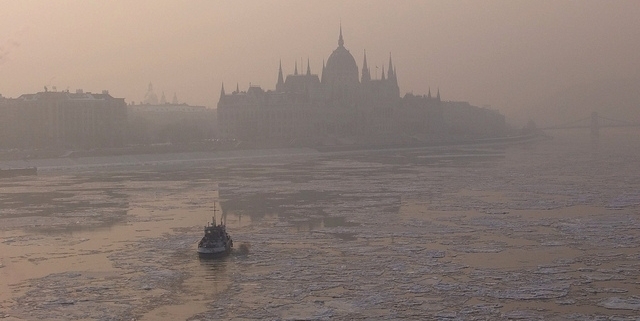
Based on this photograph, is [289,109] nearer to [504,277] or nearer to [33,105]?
[33,105]

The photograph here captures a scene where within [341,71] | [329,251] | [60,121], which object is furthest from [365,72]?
[329,251]

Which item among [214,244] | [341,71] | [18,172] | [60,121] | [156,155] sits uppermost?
[341,71]

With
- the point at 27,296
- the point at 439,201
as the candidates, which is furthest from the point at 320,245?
the point at 439,201

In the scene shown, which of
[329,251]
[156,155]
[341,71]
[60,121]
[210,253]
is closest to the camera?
[210,253]

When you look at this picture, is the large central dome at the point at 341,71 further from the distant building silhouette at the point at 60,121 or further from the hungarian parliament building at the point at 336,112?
the distant building silhouette at the point at 60,121

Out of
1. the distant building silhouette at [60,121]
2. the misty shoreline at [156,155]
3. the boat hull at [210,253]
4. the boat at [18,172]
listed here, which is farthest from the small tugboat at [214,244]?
the distant building silhouette at [60,121]

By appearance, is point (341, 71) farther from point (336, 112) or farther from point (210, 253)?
point (210, 253)

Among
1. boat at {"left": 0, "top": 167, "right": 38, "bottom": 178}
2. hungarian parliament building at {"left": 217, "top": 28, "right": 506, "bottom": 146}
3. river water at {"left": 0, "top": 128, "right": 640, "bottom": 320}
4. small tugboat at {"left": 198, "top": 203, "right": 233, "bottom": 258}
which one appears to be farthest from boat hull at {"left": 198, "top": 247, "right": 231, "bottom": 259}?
hungarian parliament building at {"left": 217, "top": 28, "right": 506, "bottom": 146}
